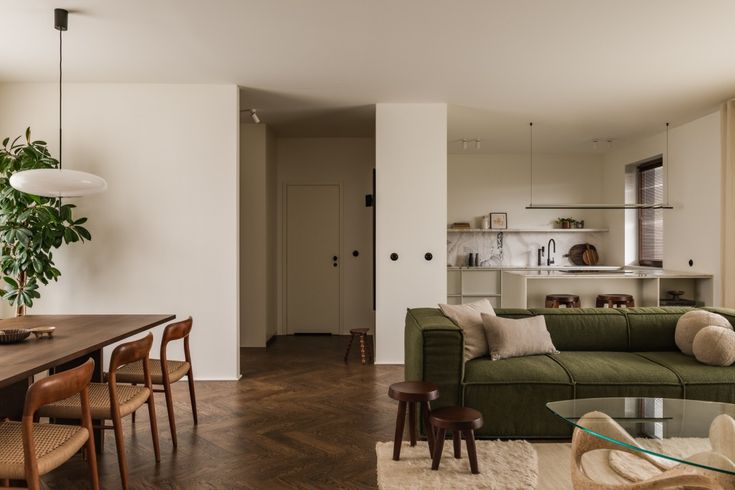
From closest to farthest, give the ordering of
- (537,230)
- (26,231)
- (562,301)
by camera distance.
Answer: (26,231) → (562,301) → (537,230)

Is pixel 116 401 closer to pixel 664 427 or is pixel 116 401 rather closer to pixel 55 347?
pixel 55 347

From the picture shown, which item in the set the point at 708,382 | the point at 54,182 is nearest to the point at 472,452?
the point at 708,382

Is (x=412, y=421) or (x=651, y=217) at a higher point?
(x=651, y=217)

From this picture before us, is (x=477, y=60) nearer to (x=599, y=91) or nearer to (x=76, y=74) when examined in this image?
(x=599, y=91)

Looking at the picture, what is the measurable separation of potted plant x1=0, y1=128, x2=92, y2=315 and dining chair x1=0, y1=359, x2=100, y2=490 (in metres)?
2.50

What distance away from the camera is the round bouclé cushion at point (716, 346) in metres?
3.50

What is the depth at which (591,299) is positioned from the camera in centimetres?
627

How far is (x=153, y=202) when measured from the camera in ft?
16.7

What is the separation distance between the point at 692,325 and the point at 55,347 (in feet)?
13.2

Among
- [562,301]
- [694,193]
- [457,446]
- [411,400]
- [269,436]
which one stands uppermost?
[694,193]

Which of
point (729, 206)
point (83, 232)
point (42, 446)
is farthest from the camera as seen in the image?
point (729, 206)

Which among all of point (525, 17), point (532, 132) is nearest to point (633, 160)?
point (532, 132)

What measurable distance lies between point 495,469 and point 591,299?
3886 millimetres

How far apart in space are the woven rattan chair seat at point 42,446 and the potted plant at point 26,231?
248 centimetres
